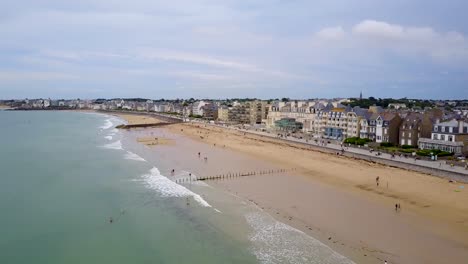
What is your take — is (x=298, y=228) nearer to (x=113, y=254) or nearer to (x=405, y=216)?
(x=405, y=216)

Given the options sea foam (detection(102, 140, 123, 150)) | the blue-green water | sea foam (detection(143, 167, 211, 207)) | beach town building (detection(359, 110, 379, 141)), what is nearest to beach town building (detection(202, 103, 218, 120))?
sea foam (detection(102, 140, 123, 150))

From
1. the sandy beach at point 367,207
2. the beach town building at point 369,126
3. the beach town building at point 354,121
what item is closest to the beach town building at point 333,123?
the beach town building at point 354,121

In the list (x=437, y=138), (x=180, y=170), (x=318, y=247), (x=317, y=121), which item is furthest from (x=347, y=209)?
(x=317, y=121)

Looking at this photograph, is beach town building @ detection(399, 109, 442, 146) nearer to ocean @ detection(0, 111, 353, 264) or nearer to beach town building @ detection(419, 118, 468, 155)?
beach town building @ detection(419, 118, 468, 155)

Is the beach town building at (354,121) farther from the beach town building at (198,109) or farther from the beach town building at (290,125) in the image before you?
the beach town building at (198,109)

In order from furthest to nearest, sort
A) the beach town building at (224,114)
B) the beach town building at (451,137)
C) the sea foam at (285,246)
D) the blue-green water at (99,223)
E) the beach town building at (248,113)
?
the beach town building at (224,114) → the beach town building at (248,113) → the beach town building at (451,137) → the blue-green water at (99,223) → the sea foam at (285,246)
